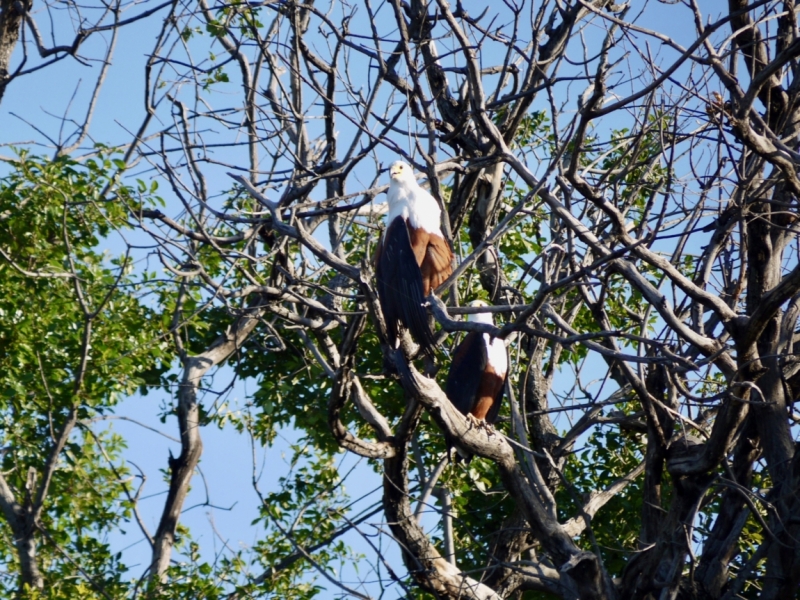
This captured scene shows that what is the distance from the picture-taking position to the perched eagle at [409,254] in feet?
12.8

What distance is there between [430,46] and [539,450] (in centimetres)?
203

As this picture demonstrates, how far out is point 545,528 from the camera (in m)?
3.88

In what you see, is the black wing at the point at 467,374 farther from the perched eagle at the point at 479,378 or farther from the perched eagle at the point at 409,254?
the perched eagle at the point at 409,254

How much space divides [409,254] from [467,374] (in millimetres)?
1282

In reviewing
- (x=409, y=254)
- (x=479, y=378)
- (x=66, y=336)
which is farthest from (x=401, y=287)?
(x=66, y=336)

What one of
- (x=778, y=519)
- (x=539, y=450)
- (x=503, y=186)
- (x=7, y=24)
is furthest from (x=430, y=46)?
(x=7, y=24)

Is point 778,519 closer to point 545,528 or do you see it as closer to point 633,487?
point 545,528

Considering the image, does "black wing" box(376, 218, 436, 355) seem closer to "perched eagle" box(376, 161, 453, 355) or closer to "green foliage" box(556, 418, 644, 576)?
"perched eagle" box(376, 161, 453, 355)

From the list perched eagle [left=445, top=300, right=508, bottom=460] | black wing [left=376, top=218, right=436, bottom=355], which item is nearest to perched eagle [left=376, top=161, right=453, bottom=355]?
black wing [left=376, top=218, right=436, bottom=355]

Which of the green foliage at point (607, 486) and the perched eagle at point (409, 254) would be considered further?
the green foliage at point (607, 486)

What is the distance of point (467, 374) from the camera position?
204 inches

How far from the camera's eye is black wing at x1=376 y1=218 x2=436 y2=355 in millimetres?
3817

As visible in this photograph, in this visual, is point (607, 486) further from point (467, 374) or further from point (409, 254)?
point (409, 254)

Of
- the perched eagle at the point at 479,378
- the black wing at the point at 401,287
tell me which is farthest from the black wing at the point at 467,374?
the black wing at the point at 401,287
